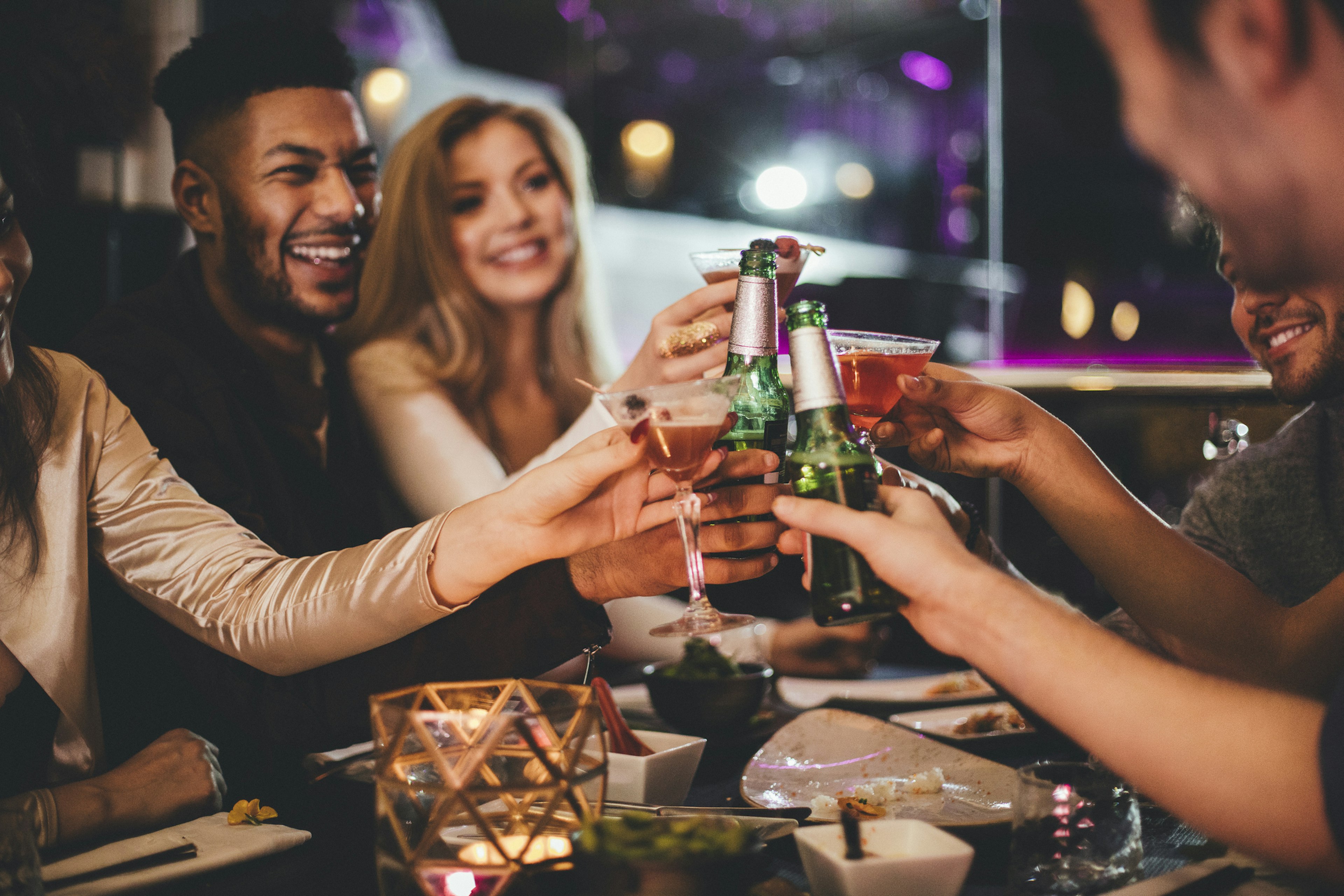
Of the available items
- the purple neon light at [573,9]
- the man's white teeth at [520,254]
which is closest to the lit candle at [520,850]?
the man's white teeth at [520,254]

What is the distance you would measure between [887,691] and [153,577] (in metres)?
1.41

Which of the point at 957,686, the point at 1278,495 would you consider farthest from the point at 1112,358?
the point at 957,686

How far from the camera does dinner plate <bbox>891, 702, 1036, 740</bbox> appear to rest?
4.81 ft

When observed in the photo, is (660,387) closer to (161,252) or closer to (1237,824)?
(1237,824)

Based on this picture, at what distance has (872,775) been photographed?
4.27ft

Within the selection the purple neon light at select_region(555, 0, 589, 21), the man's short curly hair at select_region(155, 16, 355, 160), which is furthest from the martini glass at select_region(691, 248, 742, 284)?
the purple neon light at select_region(555, 0, 589, 21)

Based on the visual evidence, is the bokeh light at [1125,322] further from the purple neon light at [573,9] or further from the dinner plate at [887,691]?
the dinner plate at [887,691]

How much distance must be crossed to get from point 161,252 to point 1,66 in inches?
20.0

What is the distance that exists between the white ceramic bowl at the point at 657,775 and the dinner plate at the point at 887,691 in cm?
60

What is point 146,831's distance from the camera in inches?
47.1

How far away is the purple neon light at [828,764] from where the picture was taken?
4.35 feet

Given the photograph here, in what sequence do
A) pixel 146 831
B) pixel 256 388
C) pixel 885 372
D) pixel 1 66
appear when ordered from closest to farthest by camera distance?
pixel 146 831, pixel 885 372, pixel 1 66, pixel 256 388

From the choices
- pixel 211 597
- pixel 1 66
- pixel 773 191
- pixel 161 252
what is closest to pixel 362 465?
pixel 161 252

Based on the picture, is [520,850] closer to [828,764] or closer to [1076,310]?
[828,764]
